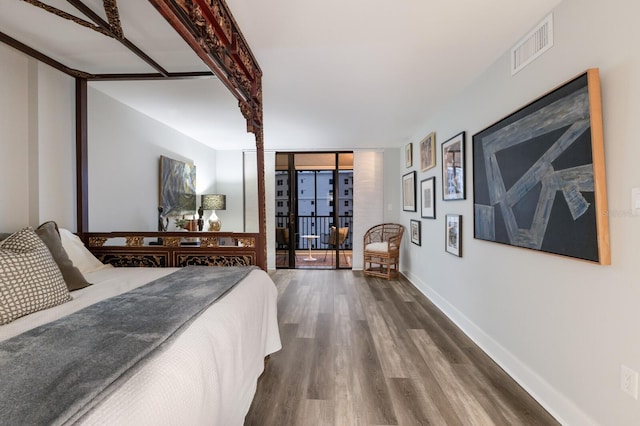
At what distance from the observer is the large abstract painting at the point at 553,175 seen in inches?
54.2

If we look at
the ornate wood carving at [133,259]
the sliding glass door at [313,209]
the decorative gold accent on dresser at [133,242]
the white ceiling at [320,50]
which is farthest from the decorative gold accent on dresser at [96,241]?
the sliding glass door at [313,209]

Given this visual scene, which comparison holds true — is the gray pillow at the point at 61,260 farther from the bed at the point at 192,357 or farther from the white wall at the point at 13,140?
the white wall at the point at 13,140

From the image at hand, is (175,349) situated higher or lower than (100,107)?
lower

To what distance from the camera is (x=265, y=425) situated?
5.16 feet

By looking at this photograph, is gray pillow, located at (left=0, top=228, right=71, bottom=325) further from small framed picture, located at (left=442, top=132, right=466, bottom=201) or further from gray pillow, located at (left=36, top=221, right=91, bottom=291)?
small framed picture, located at (left=442, top=132, right=466, bottom=201)

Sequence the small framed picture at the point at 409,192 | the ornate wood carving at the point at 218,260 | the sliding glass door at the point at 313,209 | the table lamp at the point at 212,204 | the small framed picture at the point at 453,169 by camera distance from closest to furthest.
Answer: the ornate wood carving at the point at 218,260
the small framed picture at the point at 453,169
the small framed picture at the point at 409,192
the table lamp at the point at 212,204
the sliding glass door at the point at 313,209

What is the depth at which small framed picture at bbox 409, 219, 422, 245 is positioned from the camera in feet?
14.2

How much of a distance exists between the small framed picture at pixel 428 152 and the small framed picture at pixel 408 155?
21.7 inches

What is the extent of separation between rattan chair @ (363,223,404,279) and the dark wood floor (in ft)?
5.10

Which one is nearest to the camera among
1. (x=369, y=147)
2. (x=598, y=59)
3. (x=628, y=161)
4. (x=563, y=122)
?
(x=628, y=161)

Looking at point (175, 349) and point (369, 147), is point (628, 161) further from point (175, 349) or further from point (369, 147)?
point (369, 147)

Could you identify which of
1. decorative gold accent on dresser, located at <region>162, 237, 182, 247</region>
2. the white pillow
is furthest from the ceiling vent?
the white pillow

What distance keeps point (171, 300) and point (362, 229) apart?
4.53 m

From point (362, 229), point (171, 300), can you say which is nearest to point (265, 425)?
point (171, 300)
